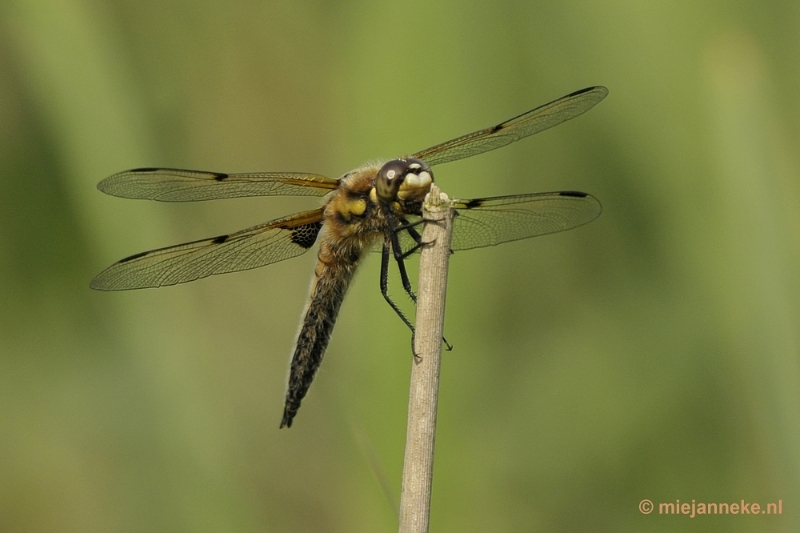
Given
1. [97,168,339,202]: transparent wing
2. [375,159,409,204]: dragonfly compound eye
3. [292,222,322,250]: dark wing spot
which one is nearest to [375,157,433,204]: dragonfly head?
[375,159,409,204]: dragonfly compound eye

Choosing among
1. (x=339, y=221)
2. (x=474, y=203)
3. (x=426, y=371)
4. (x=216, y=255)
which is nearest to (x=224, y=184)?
(x=216, y=255)

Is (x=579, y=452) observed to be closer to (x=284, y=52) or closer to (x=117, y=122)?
(x=117, y=122)

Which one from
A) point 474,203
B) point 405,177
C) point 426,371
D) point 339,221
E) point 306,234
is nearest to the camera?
point 426,371

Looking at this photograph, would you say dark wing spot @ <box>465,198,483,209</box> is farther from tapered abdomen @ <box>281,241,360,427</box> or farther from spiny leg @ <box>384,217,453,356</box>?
tapered abdomen @ <box>281,241,360,427</box>

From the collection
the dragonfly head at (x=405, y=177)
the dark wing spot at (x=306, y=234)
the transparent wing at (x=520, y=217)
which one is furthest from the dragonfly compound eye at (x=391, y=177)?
the dark wing spot at (x=306, y=234)

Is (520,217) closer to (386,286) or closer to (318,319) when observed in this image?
(386,286)

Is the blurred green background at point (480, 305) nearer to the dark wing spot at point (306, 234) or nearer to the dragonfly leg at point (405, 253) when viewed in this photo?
the dragonfly leg at point (405, 253)

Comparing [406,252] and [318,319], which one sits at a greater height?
[406,252]

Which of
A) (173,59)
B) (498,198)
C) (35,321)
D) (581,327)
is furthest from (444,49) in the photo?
(35,321)
